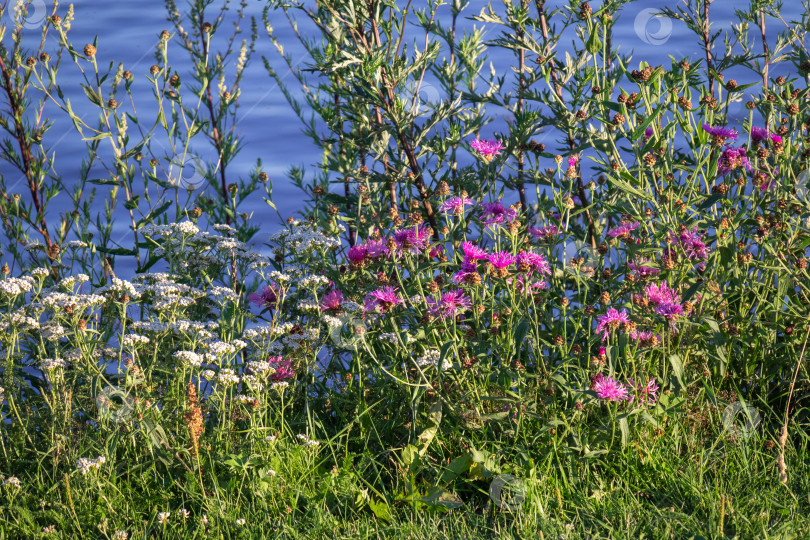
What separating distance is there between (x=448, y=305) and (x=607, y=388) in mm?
539

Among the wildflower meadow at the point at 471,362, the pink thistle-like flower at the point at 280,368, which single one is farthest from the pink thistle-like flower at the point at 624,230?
the pink thistle-like flower at the point at 280,368

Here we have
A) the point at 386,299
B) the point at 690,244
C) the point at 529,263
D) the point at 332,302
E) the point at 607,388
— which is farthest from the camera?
the point at 332,302

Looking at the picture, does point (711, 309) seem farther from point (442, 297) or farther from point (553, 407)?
point (442, 297)

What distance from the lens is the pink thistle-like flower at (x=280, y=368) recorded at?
289cm

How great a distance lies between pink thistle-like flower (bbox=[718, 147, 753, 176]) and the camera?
2.65 meters

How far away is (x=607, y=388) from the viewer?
2.36m

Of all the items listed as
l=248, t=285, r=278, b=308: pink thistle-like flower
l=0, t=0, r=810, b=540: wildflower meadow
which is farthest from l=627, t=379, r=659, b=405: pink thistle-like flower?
l=248, t=285, r=278, b=308: pink thistle-like flower

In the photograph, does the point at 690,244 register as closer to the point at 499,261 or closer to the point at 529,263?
the point at 529,263

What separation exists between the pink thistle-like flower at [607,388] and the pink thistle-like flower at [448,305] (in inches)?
18.0

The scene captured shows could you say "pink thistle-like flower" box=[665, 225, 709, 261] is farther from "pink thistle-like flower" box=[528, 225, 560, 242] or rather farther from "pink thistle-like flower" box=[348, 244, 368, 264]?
"pink thistle-like flower" box=[348, 244, 368, 264]

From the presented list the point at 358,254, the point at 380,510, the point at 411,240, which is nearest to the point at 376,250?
the point at 358,254

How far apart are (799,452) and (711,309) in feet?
1.72

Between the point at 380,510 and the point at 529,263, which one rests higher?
the point at 529,263

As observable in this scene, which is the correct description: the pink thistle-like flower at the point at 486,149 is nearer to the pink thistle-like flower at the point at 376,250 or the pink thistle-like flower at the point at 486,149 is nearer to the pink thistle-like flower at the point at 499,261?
the pink thistle-like flower at the point at 376,250
